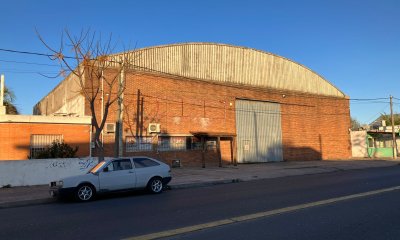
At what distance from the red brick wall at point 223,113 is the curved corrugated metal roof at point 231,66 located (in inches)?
29.7

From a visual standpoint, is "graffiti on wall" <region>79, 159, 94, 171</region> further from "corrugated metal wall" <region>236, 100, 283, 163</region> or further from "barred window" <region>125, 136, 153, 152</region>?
"corrugated metal wall" <region>236, 100, 283, 163</region>

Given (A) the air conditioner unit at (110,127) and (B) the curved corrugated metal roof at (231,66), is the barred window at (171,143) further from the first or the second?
(B) the curved corrugated metal roof at (231,66)

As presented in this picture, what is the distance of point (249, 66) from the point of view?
32719mm

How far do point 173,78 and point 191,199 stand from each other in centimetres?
1694

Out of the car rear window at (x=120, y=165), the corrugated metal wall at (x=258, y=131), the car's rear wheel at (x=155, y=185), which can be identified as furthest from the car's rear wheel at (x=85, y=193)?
the corrugated metal wall at (x=258, y=131)

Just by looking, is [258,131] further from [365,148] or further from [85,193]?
[85,193]

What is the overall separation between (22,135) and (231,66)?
17695mm

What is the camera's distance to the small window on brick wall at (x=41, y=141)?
19609mm

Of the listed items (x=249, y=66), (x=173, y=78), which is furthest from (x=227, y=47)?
(x=173, y=78)

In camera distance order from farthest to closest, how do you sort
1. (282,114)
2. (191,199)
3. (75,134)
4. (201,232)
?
(282,114), (75,134), (191,199), (201,232)

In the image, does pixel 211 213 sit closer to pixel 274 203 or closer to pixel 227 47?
pixel 274 203

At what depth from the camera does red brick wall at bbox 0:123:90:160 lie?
19016 mm

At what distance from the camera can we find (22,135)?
1930cm

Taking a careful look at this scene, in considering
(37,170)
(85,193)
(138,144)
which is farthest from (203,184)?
(138,144)
